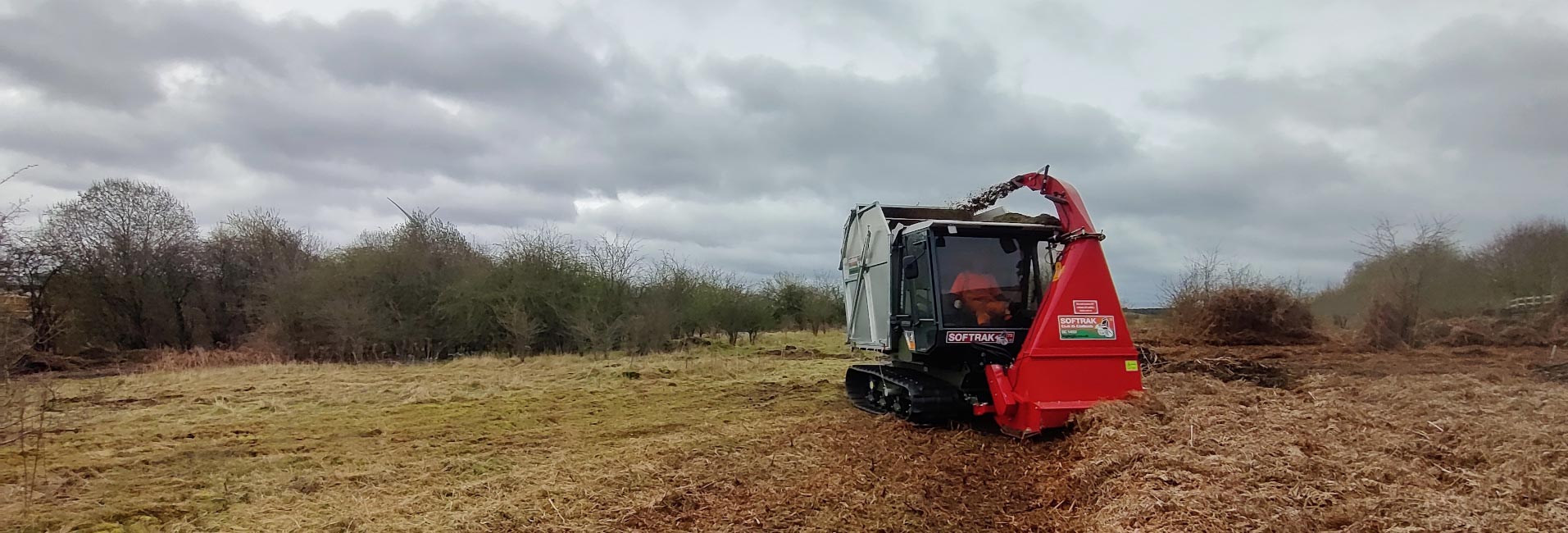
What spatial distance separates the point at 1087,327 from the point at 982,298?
3.72 feet

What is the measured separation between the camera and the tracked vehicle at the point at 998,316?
6.68 m

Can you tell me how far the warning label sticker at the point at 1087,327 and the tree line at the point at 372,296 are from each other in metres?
16.7

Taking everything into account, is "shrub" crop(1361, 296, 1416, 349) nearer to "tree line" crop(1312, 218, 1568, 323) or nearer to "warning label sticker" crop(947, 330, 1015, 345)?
"tree line" crop(1312, 218, 1568, 323)

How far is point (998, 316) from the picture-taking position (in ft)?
25.2

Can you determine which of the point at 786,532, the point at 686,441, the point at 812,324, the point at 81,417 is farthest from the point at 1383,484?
the point at 812,324

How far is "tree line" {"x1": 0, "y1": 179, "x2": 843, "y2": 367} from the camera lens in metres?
22.5

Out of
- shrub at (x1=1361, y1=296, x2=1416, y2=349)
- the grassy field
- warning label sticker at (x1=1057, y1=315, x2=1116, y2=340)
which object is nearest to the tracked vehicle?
warning label sticker at (x1=1057, y1=315, x2=1116, y2=340)

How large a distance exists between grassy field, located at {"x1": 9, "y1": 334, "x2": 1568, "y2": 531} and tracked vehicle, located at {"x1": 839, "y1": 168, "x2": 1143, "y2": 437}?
38 cm

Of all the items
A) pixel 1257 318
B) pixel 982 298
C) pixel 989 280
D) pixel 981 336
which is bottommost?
pixel 981 336

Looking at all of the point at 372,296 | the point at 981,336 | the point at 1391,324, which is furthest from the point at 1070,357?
the point at 372,296

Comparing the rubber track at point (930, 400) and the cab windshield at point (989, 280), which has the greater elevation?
the cab windshield at point (989, 280)

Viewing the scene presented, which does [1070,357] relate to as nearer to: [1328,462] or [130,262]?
[1328,462]

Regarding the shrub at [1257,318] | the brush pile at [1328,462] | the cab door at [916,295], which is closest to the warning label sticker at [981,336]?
the cab door at [916,295]

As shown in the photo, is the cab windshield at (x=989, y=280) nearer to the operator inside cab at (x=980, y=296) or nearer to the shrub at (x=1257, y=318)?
the operator inside cab at (x=980, y=296)
